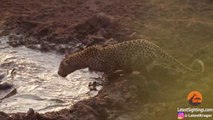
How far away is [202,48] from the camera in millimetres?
8602

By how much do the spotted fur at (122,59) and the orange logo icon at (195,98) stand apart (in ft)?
3.16

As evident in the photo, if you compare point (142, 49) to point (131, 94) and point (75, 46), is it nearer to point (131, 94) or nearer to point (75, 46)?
point (131, 94)

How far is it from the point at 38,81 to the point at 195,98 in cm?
325

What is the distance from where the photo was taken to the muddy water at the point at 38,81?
7375 mm

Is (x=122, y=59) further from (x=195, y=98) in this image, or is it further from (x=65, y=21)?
(x=65, y=21)

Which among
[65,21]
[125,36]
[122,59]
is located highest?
[65,21]

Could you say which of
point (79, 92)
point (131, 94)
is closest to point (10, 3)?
point (79, 92)

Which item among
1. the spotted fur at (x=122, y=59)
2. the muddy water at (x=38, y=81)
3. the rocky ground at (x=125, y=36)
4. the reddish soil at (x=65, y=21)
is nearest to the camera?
the rocky ground at (x=125, y=36)

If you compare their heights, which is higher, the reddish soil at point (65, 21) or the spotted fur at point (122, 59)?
the reddish soil at point (65, 21)

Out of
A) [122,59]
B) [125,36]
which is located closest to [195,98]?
[122,59]

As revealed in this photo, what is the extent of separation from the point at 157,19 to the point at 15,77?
14.5ft

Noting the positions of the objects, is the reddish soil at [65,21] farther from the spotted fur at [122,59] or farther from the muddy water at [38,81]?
the spotted fur at [122,59]

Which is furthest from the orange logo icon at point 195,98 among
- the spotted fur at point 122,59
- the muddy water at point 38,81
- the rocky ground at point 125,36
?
the muddy water at point 38,81

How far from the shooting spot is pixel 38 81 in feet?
27.2
